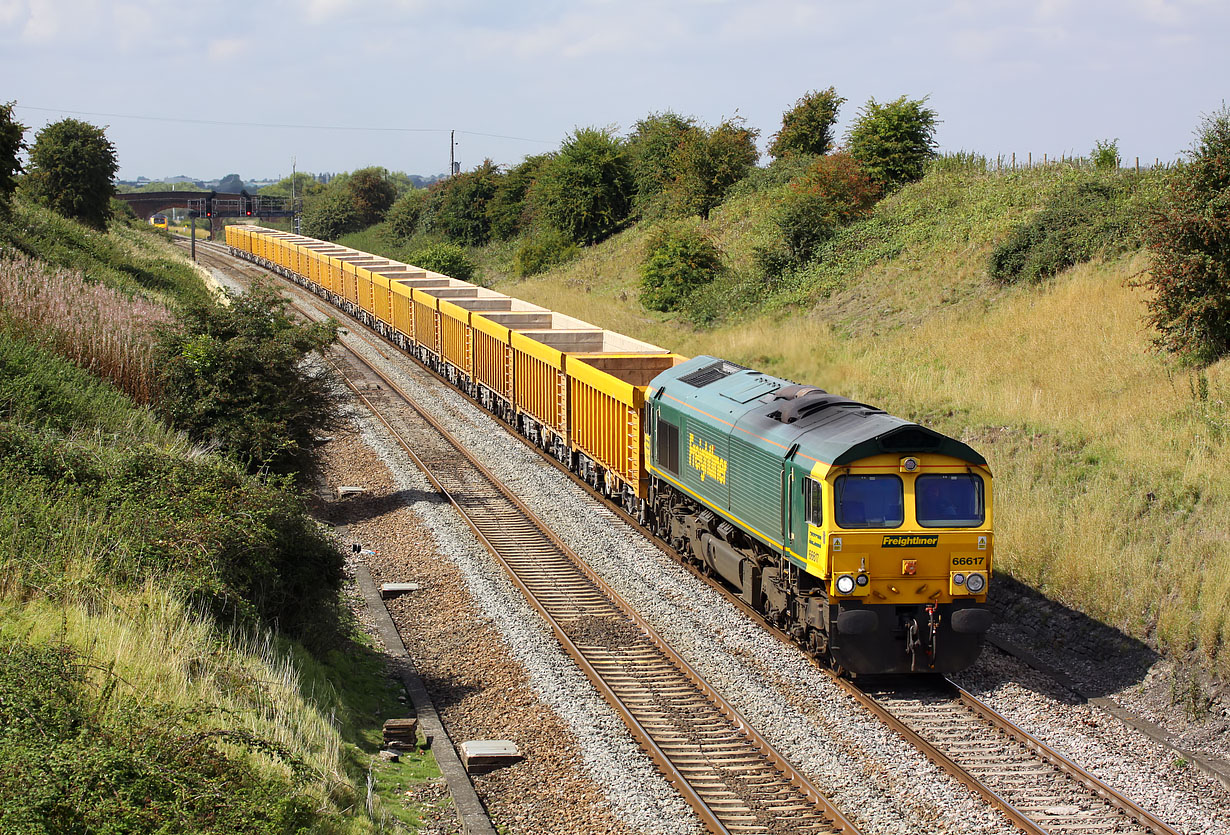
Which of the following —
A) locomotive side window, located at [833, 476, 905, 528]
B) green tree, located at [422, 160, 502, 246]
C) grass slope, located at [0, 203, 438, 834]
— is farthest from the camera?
green tree, located at [422, 160, 502, 246]

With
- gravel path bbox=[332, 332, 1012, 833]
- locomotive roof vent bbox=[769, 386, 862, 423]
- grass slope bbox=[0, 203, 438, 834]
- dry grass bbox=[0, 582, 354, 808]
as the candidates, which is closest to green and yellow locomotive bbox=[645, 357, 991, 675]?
locomotive roof vent bbox=[769, 386, 862, 423]

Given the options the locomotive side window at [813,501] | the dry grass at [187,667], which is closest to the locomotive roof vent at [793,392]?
the locomotive side window at [813,501]

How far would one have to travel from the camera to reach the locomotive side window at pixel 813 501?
38.3 feet

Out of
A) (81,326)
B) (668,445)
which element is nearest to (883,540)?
(668,445)

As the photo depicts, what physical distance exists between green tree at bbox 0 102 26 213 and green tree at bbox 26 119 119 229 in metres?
20.5

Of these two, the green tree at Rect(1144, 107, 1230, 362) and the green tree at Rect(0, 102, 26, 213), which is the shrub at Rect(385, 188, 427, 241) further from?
the green tree at Rect(1144, 107, 1230, 362)

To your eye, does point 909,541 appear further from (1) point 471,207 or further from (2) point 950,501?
(1) point 471,207

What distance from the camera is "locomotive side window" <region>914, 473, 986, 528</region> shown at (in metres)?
11.8

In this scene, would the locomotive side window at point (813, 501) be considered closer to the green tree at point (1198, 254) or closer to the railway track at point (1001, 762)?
the railway track at point (1001, 762)

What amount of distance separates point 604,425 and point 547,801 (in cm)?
1115

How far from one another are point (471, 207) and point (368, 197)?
29.6 m

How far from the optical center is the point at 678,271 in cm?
4319

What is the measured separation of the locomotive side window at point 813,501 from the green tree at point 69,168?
4734 cm

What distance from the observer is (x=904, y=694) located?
39.6 feet
